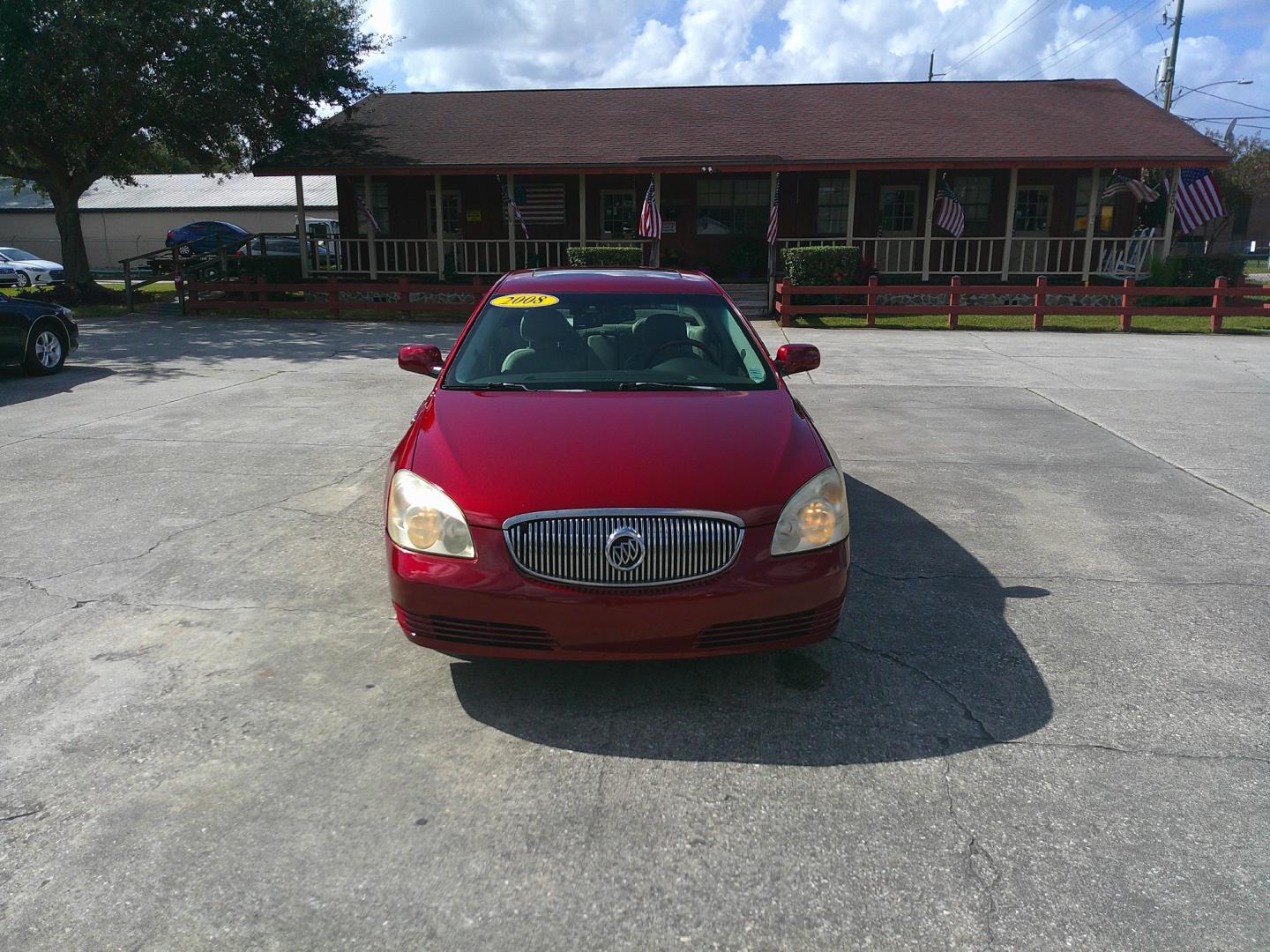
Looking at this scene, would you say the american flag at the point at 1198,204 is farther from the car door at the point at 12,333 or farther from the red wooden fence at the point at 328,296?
the car door at the point at 12,333

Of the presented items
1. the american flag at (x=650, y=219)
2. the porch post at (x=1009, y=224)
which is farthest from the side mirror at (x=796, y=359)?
the porch post at (x=1009, y=224)

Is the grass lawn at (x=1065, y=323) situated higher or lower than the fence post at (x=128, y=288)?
lower

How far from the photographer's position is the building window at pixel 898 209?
2359cm

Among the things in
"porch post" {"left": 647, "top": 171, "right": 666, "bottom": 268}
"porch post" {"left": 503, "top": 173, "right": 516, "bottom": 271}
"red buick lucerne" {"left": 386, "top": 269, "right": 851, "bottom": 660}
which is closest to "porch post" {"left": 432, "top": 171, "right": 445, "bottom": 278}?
"porch post" {"left": 503, "top": 173, "right": 516, "bottom": 271}

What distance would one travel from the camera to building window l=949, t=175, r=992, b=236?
76.5ft

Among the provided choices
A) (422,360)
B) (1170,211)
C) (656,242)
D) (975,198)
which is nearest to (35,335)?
(422,360)

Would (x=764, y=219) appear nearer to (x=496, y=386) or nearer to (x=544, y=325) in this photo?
(x=544, y=325)

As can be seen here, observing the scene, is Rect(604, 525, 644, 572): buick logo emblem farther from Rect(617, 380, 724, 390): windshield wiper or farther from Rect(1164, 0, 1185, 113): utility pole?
Rect(1164, 0, 1185, 113): utility pole

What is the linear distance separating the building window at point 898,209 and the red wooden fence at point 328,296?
10042mm

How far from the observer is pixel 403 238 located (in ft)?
81.5

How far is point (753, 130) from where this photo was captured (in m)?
23.3

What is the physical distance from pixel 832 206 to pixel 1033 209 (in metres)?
5.02

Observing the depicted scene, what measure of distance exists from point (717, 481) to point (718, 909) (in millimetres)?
1558

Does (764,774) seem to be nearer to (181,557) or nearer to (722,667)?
(722,667)
